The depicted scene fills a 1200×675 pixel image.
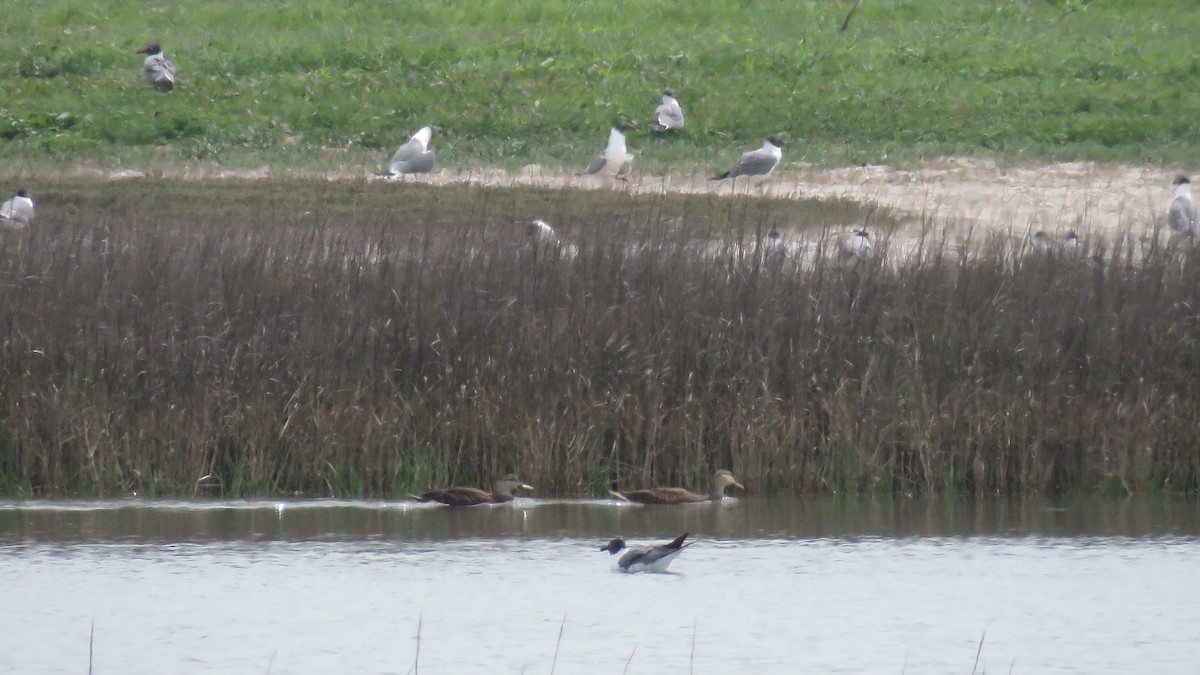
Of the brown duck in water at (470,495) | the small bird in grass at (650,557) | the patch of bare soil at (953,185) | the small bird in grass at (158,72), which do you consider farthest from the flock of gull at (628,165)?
the small bird in grass at (650,557)

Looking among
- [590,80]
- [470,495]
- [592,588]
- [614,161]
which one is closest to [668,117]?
[590,80]

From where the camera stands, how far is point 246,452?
10.2 m

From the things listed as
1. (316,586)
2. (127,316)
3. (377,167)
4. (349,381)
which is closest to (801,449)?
(349,381)

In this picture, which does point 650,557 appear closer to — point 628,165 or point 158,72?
point 628,165

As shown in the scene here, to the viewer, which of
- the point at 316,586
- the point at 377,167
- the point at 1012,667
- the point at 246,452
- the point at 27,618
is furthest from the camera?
the point at 377,167

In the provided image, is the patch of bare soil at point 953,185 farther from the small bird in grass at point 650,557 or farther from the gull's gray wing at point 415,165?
the small bird in grass at point 650,557

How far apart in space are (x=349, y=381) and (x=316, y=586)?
2.25 meters

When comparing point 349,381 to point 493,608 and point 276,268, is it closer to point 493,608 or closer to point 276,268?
point 276,268

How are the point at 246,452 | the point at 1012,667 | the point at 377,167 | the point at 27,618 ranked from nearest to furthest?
the point at 1012,667, the point at 27,618, the point at 246,452, the point at 377,167

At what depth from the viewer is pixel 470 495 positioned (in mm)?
9859

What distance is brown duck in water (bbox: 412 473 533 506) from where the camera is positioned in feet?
32.3

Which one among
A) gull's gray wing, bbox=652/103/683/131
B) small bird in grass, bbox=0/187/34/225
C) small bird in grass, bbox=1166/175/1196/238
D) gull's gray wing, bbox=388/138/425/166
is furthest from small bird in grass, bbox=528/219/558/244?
gull's gray wing, bbox=652/103/683/131

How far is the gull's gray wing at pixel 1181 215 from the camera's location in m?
16.4

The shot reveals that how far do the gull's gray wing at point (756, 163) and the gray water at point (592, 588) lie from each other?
1006cm
